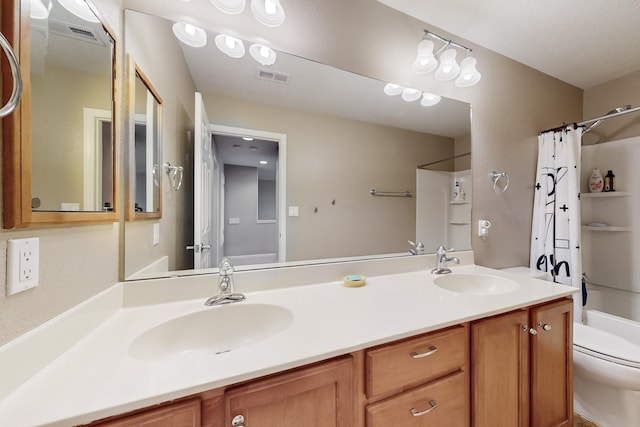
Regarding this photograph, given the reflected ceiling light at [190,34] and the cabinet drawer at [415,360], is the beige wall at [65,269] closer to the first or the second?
the reflected ceiling light at [190,34]

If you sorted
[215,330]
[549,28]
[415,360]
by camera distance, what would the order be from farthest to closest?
1. [549,28]
2. [215,330]
3. [415,360]

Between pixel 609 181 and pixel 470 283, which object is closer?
pixel 470 283

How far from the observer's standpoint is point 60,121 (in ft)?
2.02

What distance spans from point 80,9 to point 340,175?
1.13 m

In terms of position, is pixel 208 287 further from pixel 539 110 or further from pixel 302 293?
pixel 539 110

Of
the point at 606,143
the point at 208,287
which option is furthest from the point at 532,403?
the point at 606,143

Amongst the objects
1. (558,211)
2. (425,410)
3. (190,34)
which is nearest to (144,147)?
(190,34)

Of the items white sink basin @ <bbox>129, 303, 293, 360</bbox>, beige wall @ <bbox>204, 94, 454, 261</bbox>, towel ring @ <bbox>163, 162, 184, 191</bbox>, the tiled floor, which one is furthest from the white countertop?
the tiled floor

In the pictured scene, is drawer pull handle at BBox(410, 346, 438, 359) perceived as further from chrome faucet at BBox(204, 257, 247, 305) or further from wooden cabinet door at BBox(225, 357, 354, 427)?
chrome faucet at BBox(204, 257, 247, 305)

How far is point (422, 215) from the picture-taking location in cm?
163

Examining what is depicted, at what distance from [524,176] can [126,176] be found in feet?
8.45

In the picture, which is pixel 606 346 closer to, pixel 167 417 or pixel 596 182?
pixel 596 182

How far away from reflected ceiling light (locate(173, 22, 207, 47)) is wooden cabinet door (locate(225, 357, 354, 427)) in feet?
4.36

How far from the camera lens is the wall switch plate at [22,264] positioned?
1.58ft
